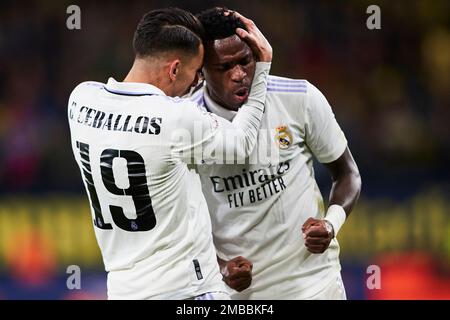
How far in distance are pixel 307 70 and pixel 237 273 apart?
12.5 feet

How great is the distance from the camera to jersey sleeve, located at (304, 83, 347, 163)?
371 centimetres

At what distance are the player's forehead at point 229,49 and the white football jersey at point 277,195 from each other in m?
0.24

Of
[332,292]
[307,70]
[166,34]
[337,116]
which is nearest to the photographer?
[166,34]

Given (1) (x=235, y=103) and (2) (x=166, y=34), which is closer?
→ (2) (x=166, y=34)

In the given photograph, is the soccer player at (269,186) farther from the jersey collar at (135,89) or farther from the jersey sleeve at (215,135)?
the jersey collar at (135,89)

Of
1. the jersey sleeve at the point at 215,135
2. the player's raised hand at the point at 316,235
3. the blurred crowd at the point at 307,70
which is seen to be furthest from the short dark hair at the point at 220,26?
the blurred crowd at the point at 307,70

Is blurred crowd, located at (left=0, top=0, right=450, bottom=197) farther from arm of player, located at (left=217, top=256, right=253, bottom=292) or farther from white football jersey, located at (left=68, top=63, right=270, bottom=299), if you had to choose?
white football jersey, located at (left=68, top=63, right=270, bottom=299)

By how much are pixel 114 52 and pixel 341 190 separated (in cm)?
394

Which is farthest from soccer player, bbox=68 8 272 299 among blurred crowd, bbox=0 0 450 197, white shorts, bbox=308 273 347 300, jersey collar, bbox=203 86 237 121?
blurred crowd, bbox=0 0 450 197

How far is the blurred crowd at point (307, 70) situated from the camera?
6.65 m

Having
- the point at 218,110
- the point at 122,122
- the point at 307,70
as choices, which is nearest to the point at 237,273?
the point at 218,110

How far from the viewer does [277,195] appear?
371cm

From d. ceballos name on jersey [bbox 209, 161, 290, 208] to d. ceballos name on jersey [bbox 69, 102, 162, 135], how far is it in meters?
0.62

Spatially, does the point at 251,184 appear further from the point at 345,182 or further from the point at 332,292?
the point at 332,292
